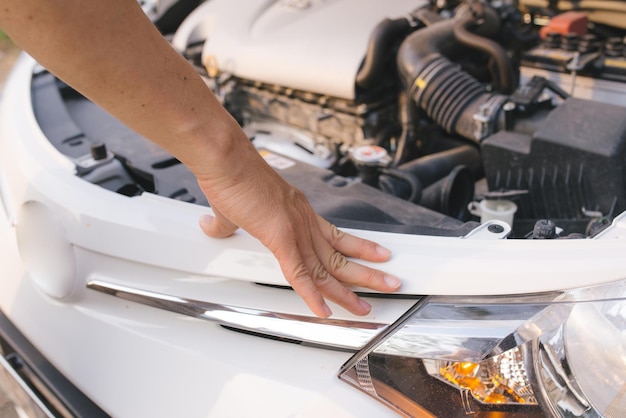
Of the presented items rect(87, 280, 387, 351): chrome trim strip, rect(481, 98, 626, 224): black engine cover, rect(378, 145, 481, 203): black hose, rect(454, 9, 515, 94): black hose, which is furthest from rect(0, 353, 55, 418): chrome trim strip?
rect(454, 9, 515, 94): black hose

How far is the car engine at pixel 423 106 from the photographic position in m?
1.39

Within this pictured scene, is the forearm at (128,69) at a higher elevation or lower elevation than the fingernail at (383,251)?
higher

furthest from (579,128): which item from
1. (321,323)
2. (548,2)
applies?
(548,2)

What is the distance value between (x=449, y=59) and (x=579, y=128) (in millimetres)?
582

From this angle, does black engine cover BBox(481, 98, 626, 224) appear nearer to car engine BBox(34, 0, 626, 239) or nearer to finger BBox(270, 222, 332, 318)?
car engine BBox(34, 0, 626, 239)

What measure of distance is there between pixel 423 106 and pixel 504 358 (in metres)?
1.06

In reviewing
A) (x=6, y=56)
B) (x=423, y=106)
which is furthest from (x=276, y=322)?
(x=6, y=56)

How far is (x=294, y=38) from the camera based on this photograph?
2021 millimetres

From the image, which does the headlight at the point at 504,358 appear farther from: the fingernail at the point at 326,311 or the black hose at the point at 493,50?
the black hose at the point at 493,50

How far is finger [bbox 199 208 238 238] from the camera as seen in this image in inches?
41.8

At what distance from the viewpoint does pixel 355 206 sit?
4.23 ft

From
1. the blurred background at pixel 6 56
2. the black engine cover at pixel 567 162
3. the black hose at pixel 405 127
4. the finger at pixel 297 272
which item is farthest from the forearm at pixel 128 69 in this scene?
the blurred background at pixel 6 56

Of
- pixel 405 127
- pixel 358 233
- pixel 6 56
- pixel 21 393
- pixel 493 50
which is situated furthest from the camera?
pixel 6 56

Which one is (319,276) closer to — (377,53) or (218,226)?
(218,226)
